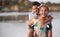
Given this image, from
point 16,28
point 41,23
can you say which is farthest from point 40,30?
point 16,28

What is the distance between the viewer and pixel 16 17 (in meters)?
0.72

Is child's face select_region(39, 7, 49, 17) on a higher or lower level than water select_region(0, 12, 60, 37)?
Answer: higher

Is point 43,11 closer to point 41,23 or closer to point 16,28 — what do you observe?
point 41,23

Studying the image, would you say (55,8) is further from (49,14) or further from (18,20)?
(18,20)

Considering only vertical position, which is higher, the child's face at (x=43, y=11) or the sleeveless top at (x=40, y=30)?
the child's face at (x=43, y=11)

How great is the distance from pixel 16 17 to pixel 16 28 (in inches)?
2.7

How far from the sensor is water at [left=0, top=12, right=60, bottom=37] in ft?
2.34

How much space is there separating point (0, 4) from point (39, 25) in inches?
10.9

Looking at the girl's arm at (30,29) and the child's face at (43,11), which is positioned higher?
the child's face at (43,11)

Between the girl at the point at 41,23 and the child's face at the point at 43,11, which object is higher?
the child's face at the point at 43,11

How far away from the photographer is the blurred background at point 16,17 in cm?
71

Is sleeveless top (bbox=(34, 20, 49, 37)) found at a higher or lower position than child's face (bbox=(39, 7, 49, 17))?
lower

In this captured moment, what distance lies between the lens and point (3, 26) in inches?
28.1

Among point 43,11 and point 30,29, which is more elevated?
point 43,11
